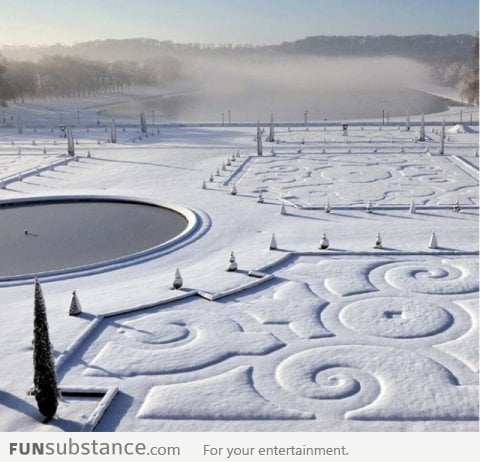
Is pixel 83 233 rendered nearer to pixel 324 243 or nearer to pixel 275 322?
pixel 324 243

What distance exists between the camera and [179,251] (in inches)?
1038

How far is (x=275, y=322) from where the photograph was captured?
1881 cm

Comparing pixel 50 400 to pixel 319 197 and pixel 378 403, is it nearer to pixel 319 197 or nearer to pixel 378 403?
pixel 378 403

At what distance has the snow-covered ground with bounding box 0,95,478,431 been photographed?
14.0 metres

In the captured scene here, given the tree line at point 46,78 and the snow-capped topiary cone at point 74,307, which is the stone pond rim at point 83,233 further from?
the tree line at point 46,78

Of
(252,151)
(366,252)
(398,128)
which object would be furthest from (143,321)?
(398,128)

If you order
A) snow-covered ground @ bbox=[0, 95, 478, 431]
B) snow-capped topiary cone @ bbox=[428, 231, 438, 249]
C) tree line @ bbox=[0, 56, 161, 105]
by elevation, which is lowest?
snow-covered ground @ bbox=[0, 95, 478, 431]

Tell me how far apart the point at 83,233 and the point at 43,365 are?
17998 mm

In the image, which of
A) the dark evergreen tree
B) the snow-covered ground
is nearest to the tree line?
the snow-covered ground

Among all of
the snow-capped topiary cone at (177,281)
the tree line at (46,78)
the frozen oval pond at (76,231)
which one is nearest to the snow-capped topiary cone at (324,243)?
the snow-capped topiary cone at (177,281)

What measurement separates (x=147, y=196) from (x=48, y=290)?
16.1 metres

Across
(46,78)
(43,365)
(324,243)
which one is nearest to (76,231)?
(324,243)

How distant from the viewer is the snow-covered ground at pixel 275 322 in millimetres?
13953

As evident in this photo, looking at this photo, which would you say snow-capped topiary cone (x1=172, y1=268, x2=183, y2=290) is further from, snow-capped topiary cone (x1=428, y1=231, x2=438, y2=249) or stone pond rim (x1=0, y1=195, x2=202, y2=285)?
snow-capped topiary cone (x1=428, y1=231, x2=438, y2=249)
